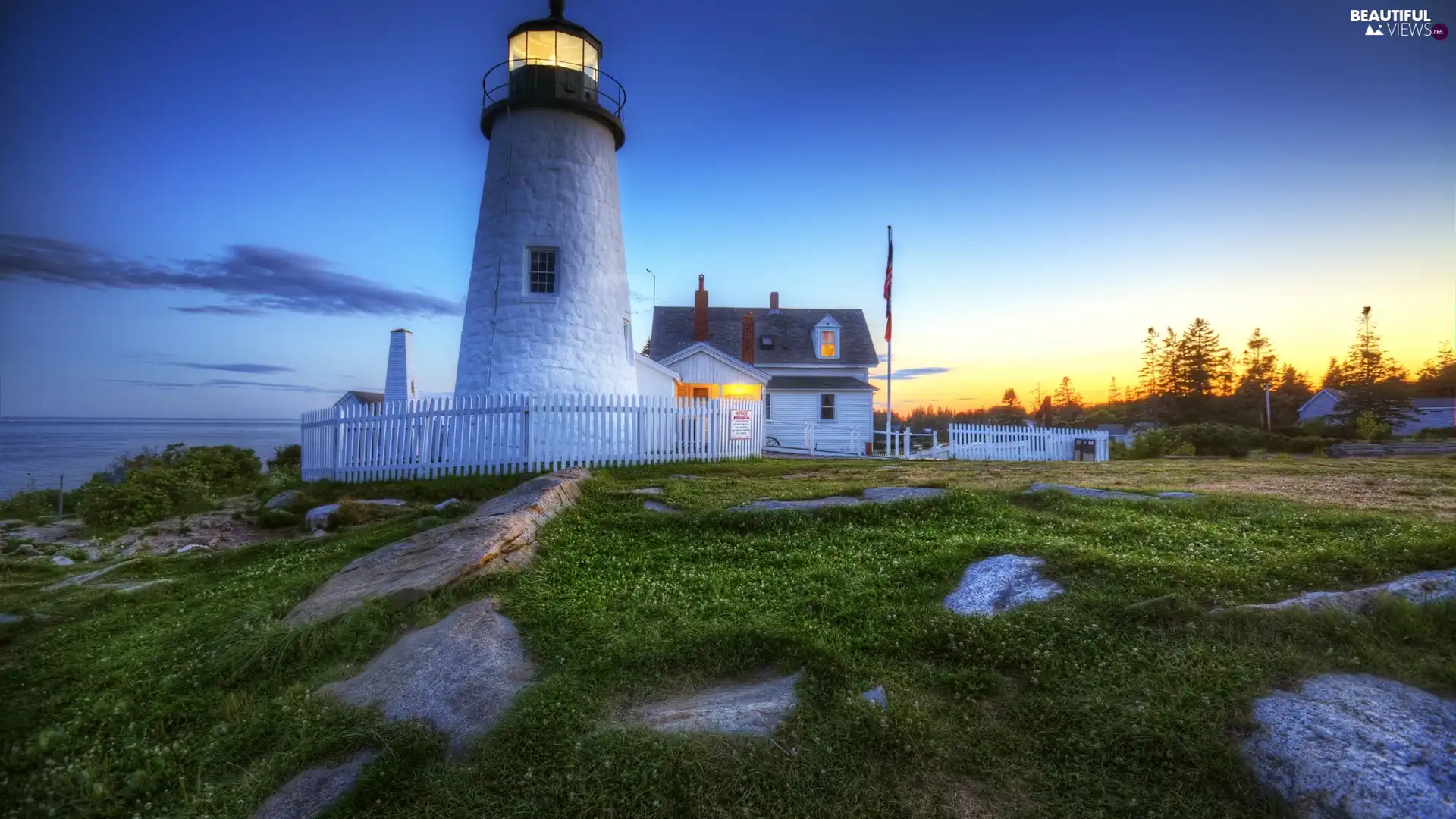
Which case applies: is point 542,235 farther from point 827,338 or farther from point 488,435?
point 827,338

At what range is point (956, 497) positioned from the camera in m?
7.13

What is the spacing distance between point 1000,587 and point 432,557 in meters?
4.94

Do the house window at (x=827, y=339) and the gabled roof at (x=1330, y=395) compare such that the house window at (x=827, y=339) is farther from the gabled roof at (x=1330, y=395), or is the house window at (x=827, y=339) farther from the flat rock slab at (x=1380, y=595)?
the gabled roof at (x=1330, y=395)

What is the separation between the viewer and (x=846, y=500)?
7.85 metres

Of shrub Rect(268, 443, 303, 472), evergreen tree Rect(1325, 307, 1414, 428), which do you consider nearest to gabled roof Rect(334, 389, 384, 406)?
shrub Rect(268, 443, 303, 472)

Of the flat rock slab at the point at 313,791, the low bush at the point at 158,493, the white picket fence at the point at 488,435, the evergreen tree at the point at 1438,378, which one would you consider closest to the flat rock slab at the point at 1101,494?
the flat rock slab at the point at 313,791

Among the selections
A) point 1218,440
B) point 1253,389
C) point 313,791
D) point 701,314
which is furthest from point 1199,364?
point 313,791

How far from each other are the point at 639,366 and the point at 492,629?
1724cm

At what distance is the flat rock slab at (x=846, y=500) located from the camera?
7.30m

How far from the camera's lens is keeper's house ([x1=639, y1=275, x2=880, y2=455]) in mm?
25734

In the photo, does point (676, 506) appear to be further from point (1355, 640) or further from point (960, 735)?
point (1355, 640)

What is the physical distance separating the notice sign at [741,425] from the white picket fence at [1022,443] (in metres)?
7.74

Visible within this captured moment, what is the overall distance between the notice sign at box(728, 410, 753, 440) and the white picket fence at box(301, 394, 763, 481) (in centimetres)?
219

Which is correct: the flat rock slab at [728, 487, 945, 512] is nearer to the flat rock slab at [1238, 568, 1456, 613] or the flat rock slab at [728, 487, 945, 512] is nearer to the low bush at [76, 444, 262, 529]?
the flat rock slab at [1238, 568, 1456, 613]
